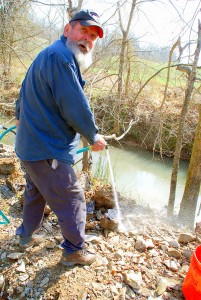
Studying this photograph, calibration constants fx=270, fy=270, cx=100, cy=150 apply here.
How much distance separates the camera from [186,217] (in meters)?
4.95

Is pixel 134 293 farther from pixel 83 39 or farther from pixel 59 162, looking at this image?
pixel 83 39

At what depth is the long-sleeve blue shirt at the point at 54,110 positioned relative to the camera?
1.62 m

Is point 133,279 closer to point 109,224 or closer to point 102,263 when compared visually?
point 102,263

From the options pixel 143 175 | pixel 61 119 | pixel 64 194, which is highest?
pixel 61 119

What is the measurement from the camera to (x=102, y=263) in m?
2.29

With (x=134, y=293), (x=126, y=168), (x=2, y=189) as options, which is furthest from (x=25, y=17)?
(x=134, y=293)

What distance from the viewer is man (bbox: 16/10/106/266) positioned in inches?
64.5

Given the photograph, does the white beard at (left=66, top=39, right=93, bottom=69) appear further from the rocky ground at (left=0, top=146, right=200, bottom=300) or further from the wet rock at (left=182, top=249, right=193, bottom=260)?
the wet rock at (left=182, top=249, right=193, bottom=260)

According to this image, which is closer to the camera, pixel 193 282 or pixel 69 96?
pixel 69 96

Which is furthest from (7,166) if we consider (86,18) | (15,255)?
(86,18)

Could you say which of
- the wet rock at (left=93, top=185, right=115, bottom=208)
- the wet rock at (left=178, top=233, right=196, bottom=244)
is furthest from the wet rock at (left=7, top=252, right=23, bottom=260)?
the wet rock at (left=178, top=233, right=196, bottom=244)

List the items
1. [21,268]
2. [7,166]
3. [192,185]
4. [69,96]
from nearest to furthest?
[69,96]
[21,268]
[7,166]
[192,185]

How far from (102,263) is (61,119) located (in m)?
1.29

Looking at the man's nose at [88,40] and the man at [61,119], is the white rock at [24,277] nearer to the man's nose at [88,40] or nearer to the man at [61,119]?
the man at [61,119]
